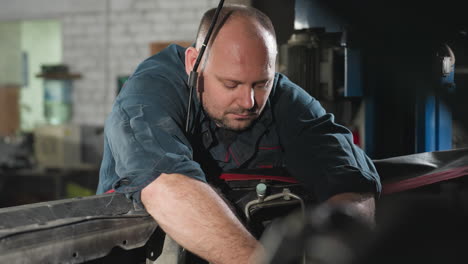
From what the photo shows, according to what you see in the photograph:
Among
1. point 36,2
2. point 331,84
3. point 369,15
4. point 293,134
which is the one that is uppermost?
point 36,2

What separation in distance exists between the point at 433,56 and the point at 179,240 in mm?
677

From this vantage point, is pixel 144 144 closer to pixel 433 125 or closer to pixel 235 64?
pixel 235 64

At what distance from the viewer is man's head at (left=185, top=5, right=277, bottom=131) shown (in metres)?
1.09

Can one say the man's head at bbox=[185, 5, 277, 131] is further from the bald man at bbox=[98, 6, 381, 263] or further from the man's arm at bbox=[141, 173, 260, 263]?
the man's arm at bbox=[141, 173, 260, 263]

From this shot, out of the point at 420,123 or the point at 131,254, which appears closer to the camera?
the point at 131,254

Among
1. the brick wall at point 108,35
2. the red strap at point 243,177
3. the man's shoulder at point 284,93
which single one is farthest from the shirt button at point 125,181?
the brick wall at point 108,35

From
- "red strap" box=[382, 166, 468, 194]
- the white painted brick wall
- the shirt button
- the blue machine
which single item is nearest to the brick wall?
the white painted brick wall

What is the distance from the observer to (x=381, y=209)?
353 mm

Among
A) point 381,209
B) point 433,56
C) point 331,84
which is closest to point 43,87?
point 331,84

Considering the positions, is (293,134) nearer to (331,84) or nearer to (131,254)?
(331,84)

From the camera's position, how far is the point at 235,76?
1093 mm

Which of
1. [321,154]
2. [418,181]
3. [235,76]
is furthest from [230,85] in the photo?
[418,181]

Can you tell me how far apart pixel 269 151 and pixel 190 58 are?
0.93ft

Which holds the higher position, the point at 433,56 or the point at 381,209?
the point at 433,56
